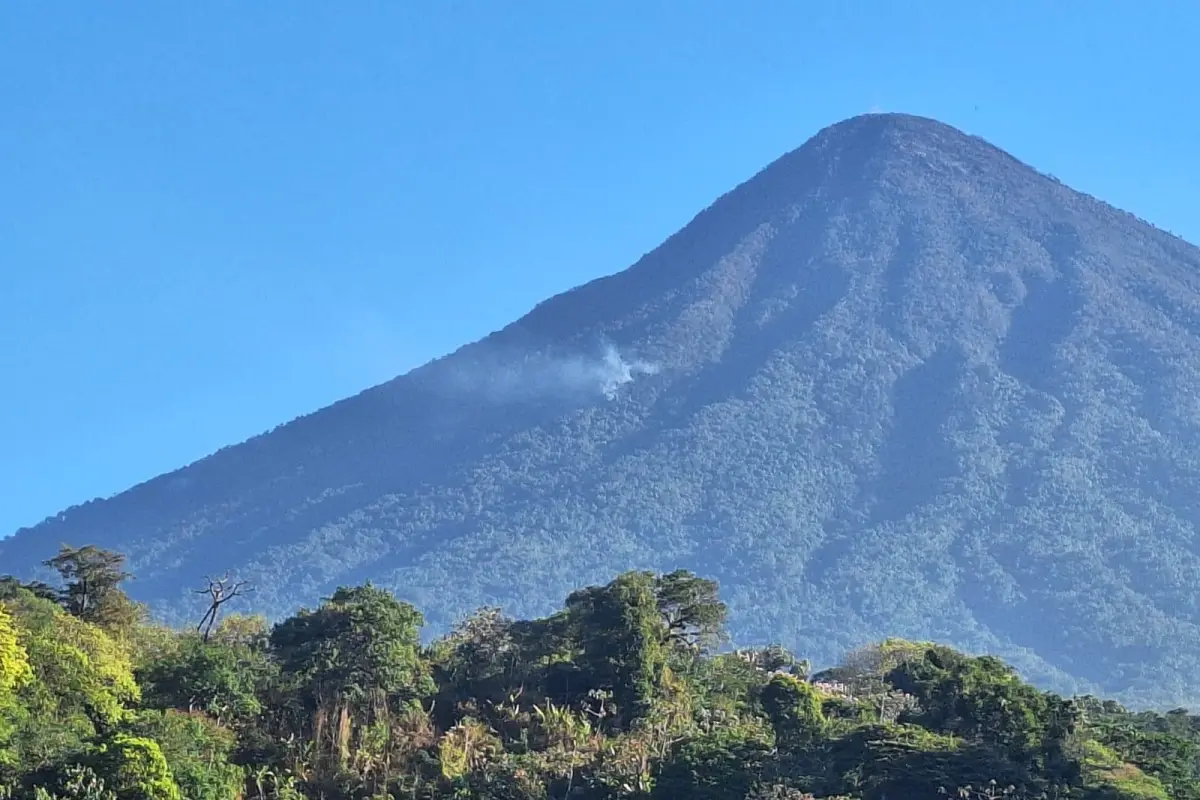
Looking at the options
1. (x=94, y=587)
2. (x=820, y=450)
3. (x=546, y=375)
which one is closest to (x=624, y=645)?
(x=94, y=587)

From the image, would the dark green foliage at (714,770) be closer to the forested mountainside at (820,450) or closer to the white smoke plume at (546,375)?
the forested mountainside at (820,450)

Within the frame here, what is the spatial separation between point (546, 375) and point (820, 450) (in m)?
33.5

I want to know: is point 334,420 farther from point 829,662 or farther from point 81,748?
point 81,748

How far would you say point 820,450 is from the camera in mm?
119125

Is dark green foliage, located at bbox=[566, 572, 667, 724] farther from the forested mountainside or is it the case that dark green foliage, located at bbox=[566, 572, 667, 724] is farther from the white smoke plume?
the white smoke plume

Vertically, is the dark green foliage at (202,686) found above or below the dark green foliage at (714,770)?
above

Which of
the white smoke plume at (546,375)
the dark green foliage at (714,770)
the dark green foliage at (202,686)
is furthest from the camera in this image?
the white smoke plume at (546,375)

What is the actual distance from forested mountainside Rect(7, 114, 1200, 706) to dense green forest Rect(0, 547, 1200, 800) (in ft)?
163

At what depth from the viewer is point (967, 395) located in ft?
404

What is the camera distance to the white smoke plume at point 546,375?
13838 centimetres

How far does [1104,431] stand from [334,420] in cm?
7083

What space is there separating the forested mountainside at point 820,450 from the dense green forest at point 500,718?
163 ft

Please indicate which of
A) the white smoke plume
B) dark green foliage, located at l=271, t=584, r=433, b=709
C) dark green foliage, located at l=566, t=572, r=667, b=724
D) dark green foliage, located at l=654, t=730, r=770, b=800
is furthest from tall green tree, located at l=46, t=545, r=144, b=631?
the white smoke plume

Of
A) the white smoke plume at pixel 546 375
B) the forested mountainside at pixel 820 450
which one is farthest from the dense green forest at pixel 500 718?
the white smoke plume at pixel 546 375
